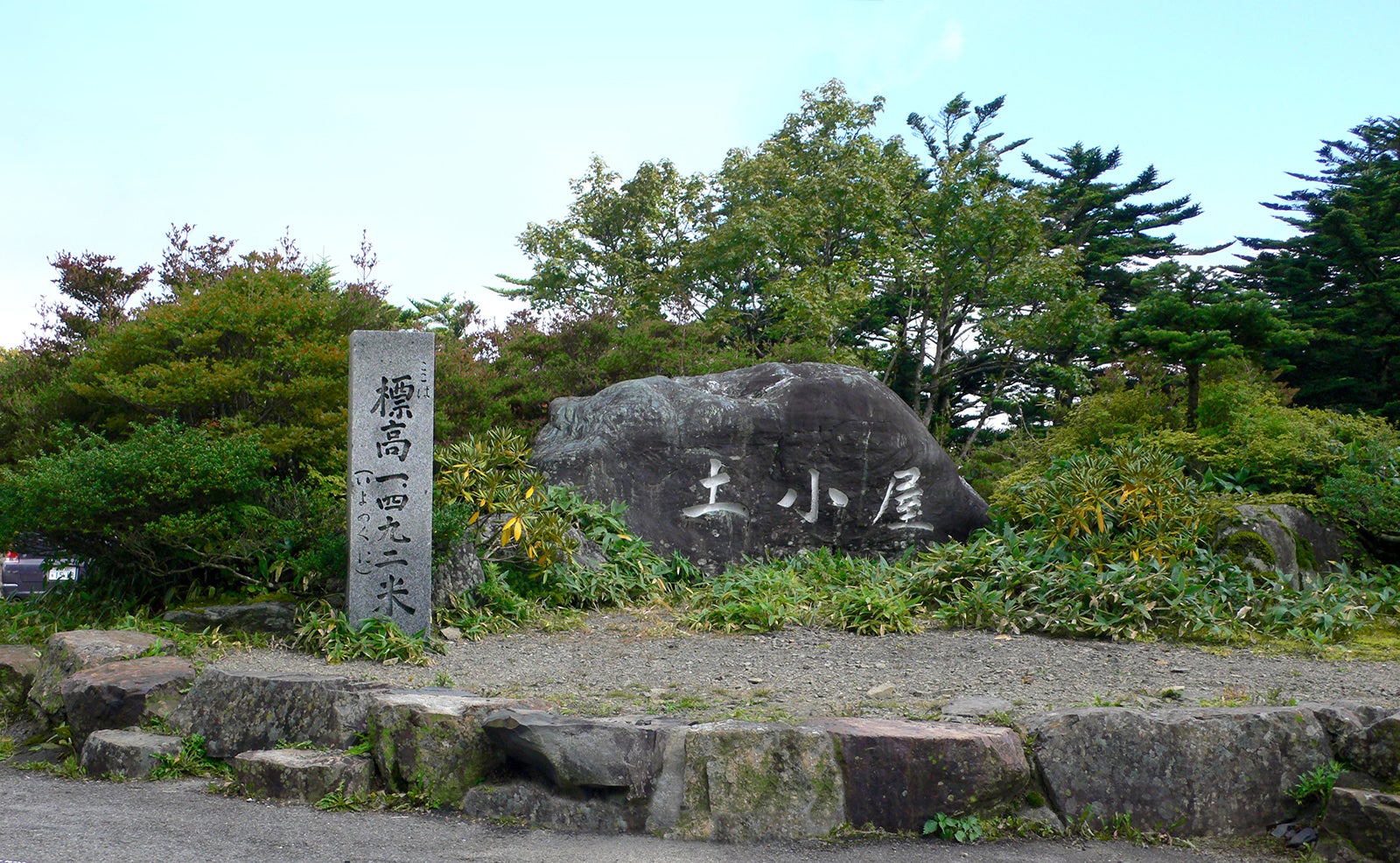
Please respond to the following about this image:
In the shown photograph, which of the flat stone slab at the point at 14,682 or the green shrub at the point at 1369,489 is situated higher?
the green shrub at the point at 1369,489

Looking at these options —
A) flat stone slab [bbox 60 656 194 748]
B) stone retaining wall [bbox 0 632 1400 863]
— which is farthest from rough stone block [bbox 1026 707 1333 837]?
flat stone slab [bbox 60 656 194 748]

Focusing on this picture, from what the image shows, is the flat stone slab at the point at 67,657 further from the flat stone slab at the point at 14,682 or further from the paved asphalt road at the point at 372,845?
the paved asphalt road at the point at 372,845

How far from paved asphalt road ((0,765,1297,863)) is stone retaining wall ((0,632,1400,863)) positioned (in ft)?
0.38

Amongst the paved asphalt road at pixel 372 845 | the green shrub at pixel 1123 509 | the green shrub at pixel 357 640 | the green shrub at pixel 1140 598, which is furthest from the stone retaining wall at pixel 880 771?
the green shrub at pixel 1123 509

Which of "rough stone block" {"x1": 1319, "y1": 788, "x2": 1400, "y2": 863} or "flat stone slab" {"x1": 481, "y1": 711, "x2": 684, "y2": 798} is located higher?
"flat stone slab" {"x1": 481, "y1": 711, "x2": 684, "y2": 798}

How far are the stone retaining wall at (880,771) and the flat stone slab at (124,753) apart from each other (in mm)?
795

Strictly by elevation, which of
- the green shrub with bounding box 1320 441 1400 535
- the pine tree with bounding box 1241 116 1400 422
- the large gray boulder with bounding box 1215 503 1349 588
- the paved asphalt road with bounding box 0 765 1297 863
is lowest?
the paved asphalt road with bounding box 0 765 1297 863

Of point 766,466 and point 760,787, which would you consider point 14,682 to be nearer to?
point 760,787

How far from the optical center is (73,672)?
5.44m

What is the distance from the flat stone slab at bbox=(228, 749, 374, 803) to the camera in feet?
14.0

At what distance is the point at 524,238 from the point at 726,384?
12907 mm

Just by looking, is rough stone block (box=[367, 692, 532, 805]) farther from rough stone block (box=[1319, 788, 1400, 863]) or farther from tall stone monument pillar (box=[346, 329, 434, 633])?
rough stone block (box=[1319, 788, 1400, 863])

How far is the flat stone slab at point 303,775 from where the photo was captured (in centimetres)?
427

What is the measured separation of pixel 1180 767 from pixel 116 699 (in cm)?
497
